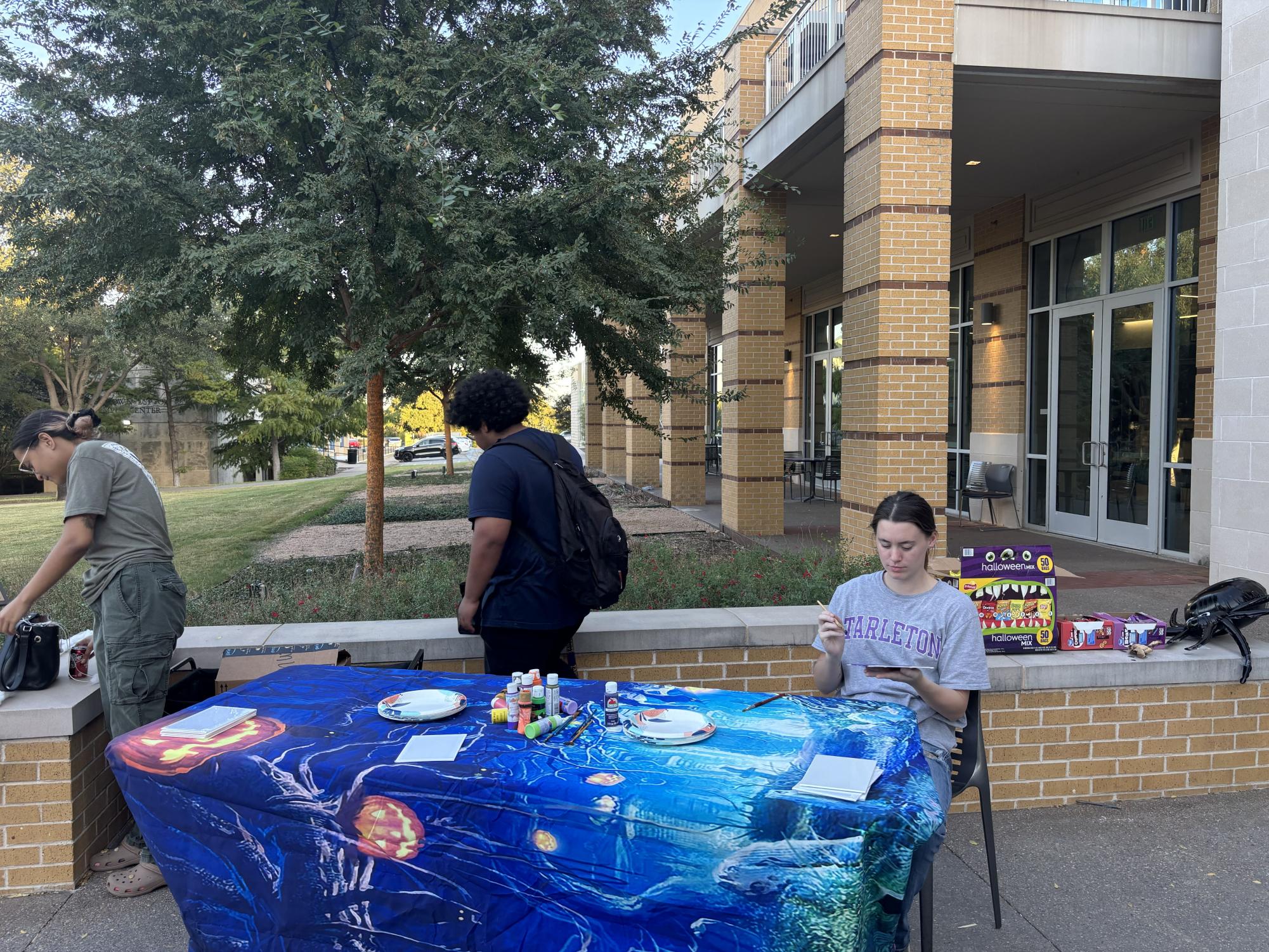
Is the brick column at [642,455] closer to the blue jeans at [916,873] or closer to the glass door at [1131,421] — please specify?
the glass door at [1131,421]

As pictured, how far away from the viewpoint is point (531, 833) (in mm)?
2186

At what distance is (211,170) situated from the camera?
7.64 meters

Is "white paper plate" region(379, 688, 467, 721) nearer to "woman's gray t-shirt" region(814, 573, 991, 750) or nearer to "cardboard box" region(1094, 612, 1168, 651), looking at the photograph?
"woman's gray t-shirt" region(814, 573, 991, 750)

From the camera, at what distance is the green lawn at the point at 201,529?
27.6 feet

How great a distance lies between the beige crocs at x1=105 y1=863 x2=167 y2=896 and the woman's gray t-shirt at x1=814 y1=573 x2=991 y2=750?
2708 mm

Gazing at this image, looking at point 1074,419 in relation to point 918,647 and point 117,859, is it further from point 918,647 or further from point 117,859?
point 117,859

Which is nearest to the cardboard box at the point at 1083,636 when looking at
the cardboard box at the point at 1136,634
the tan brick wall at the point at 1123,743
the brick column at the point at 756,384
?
the cardboard box at the point at 1136,634

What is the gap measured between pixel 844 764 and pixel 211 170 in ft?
25.4

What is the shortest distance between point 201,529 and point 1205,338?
15330 millimetres

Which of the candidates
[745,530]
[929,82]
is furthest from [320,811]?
[745,530]

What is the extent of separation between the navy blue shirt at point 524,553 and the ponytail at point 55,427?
64.3 inches

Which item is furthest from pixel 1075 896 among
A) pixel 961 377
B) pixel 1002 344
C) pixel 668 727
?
pixel 961 377

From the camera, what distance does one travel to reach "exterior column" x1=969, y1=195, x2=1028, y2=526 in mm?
12938

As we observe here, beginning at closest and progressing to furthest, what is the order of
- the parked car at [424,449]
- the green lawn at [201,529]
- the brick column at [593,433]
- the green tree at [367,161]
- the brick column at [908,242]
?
the green tree at [367,161] → the brick column at [908,242] → the green lawn at [201,529] → the brick column at [593,433] → the parked car at [424,449]
